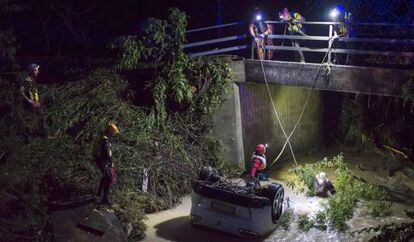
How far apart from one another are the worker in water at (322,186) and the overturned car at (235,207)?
97.5 inches

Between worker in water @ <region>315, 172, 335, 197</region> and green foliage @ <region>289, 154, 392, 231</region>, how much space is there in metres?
0.14

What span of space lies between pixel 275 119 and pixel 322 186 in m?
3.75

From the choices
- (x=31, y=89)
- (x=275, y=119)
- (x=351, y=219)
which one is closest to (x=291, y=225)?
(x=351, y=219)

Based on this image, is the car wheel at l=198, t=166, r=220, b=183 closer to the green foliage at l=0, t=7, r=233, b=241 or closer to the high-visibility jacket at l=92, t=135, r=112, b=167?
the green foliage at l=0, t=7, r=233, b=241

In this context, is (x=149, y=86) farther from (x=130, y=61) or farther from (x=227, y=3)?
(x=227, y=3)

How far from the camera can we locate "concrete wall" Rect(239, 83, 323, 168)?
1357cm

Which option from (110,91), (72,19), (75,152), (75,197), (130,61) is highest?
(72,19)

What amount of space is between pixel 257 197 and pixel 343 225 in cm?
230

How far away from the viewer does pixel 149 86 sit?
40.2 ft

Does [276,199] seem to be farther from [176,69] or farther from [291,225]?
[176,69]

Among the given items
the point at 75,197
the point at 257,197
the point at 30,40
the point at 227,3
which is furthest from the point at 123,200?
the point at 30,40

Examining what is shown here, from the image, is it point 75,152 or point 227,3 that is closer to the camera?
point 75,152

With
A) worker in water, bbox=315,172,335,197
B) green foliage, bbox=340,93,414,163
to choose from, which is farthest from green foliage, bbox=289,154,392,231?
green foliage, bbox=340,93,414,163

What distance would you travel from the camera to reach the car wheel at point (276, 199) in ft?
29.7
